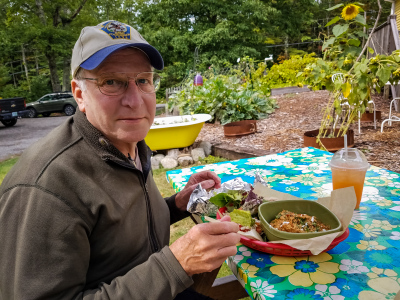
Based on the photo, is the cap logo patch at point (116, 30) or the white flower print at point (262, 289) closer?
the white flower print at point (262, 289)

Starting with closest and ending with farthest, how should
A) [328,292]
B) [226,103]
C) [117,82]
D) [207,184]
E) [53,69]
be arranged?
[328,292] < [117,82] < [207,184] < [226,103] < [53,69]

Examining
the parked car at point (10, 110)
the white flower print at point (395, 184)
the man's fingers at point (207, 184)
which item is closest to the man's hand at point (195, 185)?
the man's fingers at point (207, 184)

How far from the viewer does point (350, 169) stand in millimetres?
1207

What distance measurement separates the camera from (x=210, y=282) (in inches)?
47.5

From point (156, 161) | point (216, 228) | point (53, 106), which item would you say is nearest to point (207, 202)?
point (216, 228)

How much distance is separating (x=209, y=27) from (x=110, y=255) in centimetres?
2083

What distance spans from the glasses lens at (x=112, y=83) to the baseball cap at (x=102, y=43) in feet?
0.21

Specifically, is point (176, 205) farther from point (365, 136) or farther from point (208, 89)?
point (208, 89)

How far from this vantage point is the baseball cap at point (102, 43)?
106 cm

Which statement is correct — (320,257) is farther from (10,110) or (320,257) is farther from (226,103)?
(10,110)

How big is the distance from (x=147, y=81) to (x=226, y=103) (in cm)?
558

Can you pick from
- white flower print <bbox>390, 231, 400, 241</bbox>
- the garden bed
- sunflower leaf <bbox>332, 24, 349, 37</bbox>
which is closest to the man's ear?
white flower print <bbox>390, 231, 400, 241</bbox>

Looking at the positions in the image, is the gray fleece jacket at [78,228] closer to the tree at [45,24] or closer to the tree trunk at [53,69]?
the tree at [45,24]

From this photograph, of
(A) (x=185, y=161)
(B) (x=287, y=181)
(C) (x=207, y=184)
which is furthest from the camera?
(A) (x=185, y=161)
